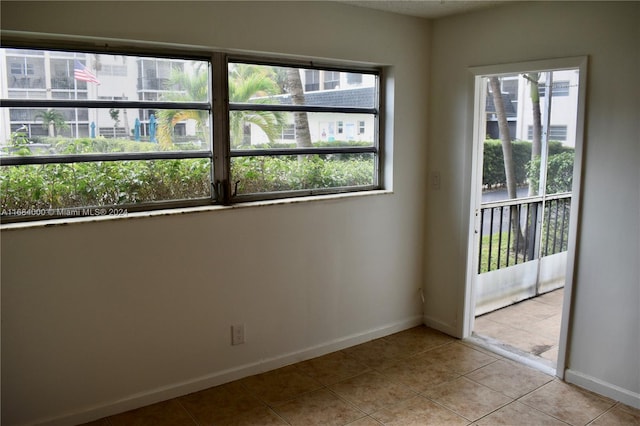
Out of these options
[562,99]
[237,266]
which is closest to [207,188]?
[237,266]

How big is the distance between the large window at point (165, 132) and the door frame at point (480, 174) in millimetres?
768

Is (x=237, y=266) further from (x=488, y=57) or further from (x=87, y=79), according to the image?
(x=488, y=57)

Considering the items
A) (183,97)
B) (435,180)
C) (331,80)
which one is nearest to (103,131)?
(183,97)

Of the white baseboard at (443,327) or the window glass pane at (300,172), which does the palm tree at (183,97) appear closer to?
the window glass pane at (300,172)

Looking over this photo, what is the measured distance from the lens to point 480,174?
3.81 metres

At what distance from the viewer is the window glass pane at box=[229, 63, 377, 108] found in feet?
10.5

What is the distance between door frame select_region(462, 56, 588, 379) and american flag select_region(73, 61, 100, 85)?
8.09 ft

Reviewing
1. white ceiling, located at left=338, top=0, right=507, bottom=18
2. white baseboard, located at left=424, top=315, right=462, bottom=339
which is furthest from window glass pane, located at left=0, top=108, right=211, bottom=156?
white baseboard, located at left=424, top=315, right=462, bottom=339

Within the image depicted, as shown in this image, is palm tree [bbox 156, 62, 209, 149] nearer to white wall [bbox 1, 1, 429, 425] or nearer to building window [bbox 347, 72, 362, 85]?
white wall [bbox 1, 1, 429, 425]

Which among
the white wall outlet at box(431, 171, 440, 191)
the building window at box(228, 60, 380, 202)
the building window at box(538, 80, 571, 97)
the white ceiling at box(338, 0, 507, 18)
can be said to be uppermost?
the white ceiling at box(338, 0, 507, 18)

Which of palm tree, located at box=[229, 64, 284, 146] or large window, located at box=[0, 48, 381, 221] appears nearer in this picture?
large window, located at box=[0, 48, 381, 221]

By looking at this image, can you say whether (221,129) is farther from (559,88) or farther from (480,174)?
(559,88)

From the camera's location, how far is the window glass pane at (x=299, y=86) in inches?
125

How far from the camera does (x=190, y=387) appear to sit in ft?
10.2
